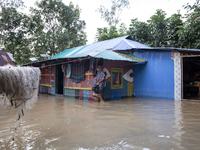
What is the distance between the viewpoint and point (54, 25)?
18953 millimetres

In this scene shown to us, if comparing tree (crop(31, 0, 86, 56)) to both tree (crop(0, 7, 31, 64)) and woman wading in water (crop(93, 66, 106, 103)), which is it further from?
woman wading in water (crop(93, 66, 106, 103))

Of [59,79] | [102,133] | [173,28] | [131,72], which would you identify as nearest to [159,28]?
[173,28]

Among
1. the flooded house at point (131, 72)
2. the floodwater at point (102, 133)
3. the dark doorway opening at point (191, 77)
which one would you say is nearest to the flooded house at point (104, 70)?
the flooded house at point (131, 72)

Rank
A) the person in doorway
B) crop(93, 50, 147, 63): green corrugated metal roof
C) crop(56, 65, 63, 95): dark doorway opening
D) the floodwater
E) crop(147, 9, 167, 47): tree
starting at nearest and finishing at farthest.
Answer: the floodwater → crop(93, 50, 147, 63): green corrugated metal roof → the person in doorway → crop(56, 65, 63, 95): dark doorway opening → crop(147, 9, 167, 47): tree

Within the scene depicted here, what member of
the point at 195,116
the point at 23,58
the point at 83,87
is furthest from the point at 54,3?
the point at 195,116

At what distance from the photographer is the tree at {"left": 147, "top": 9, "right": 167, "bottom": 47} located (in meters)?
14.5

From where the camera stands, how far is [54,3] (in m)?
17.7

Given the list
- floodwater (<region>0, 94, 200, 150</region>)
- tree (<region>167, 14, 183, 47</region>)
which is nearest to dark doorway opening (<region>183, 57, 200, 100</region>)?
tree (<region>167, 14, 183, 47</region>)

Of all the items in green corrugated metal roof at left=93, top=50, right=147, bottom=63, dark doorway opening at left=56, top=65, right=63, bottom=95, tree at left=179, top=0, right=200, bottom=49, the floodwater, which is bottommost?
the floodwater

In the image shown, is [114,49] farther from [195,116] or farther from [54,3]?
[54,3]

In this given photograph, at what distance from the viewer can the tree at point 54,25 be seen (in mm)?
17531

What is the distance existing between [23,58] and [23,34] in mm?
3108

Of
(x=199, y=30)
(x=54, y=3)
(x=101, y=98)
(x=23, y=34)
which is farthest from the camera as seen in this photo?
(x=54, y=3)

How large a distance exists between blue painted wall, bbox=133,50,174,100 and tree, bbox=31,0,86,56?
37.2ft
